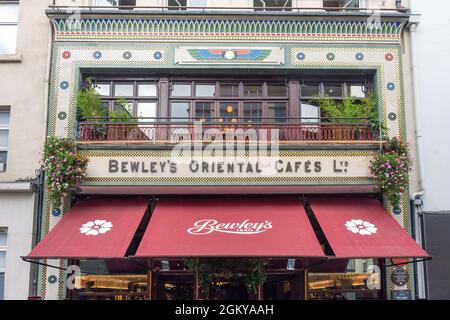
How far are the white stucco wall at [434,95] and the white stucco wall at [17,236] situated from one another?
9.00 metres

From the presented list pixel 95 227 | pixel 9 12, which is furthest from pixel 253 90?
pixel 9 12

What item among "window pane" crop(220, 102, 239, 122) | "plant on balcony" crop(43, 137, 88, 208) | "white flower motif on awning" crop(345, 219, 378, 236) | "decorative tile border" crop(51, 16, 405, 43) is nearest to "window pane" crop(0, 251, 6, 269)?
"plant on balcony" crop(43, 137, 88, 208)

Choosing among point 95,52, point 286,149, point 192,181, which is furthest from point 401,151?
point 95,52

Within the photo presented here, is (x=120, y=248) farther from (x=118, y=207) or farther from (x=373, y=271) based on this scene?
(x=373, y=271)

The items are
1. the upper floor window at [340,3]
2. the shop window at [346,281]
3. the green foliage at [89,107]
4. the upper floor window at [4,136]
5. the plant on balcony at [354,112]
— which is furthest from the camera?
the upper floor window at [340,3]

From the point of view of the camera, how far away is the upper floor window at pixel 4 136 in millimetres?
13891

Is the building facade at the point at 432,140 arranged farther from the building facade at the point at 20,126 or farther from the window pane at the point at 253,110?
the building facade at the point at 20,126

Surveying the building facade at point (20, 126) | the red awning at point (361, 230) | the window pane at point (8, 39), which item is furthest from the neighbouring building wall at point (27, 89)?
the red awning at point (361, 230)

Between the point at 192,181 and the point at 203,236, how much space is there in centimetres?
176

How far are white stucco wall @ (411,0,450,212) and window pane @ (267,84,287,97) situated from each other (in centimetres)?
321

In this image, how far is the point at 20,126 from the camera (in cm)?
1387

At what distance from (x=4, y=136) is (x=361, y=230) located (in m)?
8.59

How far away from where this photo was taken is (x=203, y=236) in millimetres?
11750

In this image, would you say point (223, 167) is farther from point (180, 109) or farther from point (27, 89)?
point (27, 89)
